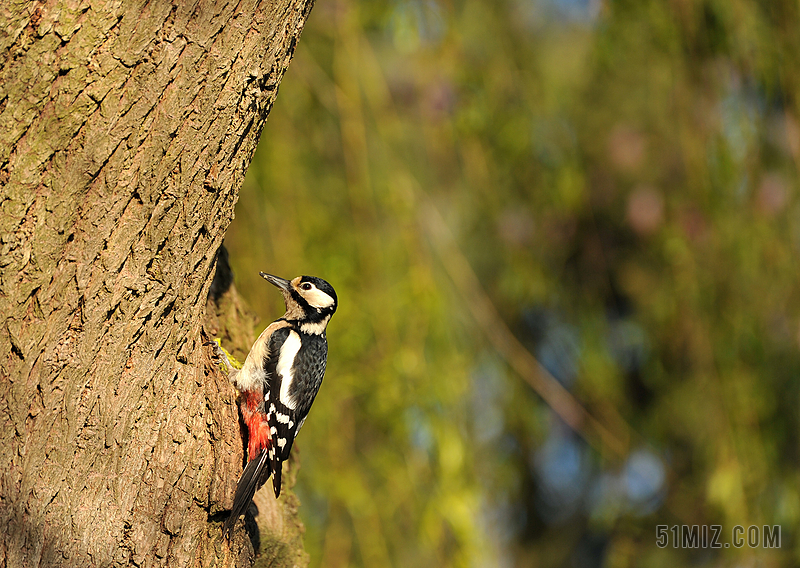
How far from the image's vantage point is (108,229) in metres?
1.53

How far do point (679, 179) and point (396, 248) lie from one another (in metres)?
1.98

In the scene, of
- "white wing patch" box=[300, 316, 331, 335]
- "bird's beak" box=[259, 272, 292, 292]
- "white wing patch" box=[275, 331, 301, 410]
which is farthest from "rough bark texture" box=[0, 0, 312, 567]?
"white wing patch" box=[300, 316, 331, 335]

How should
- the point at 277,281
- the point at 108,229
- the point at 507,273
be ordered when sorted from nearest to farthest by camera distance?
the point at 108,229 → the point at 277,281 → the point at 507,273

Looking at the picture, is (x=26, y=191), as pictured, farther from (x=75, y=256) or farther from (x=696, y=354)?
(x=696, y=354)

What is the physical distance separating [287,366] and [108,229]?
1.36 meters

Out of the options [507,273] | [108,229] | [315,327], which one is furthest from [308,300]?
[108,229]

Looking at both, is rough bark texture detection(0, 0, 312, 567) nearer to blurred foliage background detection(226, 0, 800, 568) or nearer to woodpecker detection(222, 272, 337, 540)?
woodpecker detection(222, 272, 337, 540)

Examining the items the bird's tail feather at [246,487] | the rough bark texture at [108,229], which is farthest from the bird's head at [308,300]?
the rough bark texture at [108,229]

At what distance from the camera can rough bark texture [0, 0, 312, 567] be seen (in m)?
1.43

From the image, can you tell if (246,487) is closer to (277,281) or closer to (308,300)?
(277,281)

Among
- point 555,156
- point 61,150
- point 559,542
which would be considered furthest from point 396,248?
point 559,542

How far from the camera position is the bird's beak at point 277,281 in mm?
2836

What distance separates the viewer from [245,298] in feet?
10.2

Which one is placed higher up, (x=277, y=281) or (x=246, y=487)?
(x=277, y=281)
